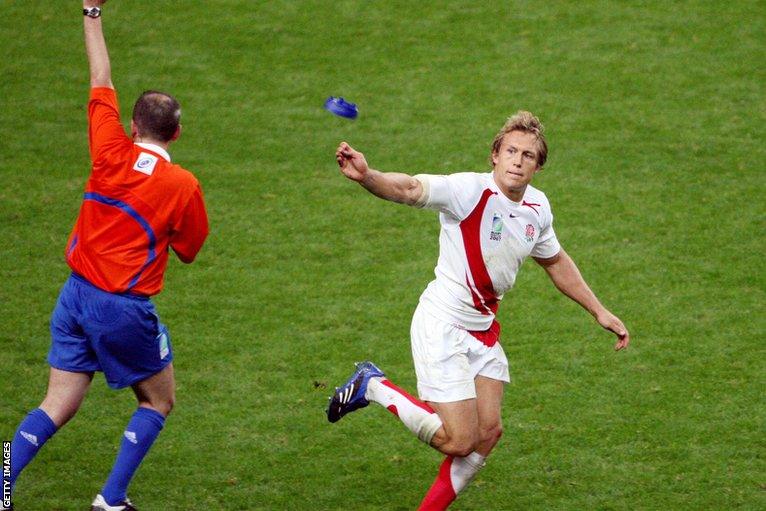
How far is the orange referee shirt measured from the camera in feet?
17.7

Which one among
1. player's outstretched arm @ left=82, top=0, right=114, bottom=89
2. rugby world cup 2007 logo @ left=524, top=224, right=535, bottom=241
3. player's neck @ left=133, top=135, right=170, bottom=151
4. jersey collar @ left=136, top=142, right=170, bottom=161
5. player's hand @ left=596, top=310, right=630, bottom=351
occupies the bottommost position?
player's hand @ left=596, top=310, right=630, bottom=351

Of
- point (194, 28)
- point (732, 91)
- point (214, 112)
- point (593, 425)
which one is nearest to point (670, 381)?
point (593, 425)

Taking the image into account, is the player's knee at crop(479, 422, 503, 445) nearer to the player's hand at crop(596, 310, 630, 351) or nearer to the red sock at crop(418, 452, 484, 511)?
the red sock at crop(418, 452, 484, 511)

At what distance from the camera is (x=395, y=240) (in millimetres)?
9648

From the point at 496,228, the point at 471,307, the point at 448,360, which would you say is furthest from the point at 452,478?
the point at 496,228

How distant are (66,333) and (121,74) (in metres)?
7.43

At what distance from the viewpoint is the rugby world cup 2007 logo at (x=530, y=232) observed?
589 centimetres

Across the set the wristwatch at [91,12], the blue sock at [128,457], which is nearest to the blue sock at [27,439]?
the blue sock at [128,457]

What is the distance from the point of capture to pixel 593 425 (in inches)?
279

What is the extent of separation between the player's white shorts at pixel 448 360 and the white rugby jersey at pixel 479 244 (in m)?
0.08

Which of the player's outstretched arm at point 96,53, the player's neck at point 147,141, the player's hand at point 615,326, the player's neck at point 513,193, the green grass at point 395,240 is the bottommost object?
the green grass at point 395,240

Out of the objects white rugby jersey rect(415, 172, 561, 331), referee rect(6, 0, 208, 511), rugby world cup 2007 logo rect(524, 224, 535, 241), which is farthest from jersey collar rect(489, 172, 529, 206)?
referee rect(6, 0, 208, 511)

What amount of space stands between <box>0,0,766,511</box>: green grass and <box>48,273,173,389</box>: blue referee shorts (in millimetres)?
1019

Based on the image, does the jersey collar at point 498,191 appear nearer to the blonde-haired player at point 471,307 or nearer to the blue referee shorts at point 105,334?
the blonde-haired player at point 471,307
